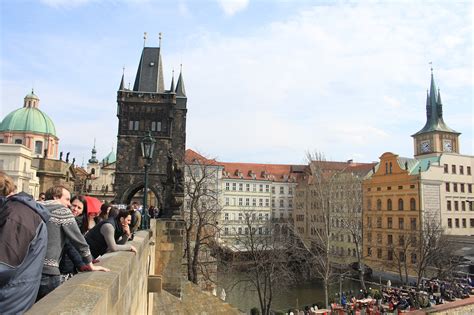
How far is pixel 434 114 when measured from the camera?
6100cm

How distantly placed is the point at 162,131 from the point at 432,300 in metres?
28.3

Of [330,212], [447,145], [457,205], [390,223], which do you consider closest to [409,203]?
[390,223]

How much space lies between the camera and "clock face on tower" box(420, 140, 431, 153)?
194 ft

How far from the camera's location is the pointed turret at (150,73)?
42438 millimetres

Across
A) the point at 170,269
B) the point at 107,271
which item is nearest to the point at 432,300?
the point at 170,269

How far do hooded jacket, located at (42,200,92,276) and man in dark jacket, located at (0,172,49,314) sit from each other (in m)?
0.53

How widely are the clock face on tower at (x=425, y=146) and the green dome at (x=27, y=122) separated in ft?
205

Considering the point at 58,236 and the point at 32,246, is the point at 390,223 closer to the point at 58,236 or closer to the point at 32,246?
the point at 58,236

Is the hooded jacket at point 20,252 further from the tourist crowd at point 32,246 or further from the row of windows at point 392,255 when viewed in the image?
the row of windows at point 392,255

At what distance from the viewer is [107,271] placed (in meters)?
3.38

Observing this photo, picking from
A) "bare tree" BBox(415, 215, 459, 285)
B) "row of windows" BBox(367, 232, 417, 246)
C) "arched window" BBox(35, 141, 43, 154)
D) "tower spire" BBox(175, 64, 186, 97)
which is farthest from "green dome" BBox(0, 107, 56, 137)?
"bare tree" BBox(415, 215, 459, 285)

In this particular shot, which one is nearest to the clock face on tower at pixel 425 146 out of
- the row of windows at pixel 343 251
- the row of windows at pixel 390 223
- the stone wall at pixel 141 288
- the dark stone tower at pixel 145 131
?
the row of windows at pixel 390 223

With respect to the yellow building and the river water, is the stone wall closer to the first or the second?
the river water

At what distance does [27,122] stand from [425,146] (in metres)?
65.8
